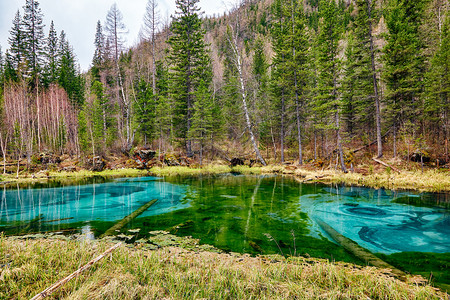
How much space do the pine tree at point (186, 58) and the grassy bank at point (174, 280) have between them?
22.9 metres

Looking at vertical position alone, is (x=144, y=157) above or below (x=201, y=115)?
below

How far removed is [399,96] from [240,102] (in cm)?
1831

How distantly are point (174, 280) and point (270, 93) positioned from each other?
25986mm

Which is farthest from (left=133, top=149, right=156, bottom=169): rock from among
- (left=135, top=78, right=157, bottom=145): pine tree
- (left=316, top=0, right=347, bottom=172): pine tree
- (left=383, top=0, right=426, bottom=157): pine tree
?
(left=383, top=0, right=426, bottom=157): pine tree

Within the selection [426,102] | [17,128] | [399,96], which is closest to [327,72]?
[399,96]

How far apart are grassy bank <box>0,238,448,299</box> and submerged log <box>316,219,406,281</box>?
431mm

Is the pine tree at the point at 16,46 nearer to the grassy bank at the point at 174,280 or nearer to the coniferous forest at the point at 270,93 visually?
the coniferous forest at the point at 270,93

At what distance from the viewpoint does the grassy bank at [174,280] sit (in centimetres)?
244

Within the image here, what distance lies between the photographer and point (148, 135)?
29.6 meters

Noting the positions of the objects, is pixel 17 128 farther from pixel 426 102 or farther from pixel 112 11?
pixel 426 102

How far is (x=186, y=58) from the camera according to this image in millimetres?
26062

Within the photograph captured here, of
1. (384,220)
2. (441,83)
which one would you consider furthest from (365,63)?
(384,220)

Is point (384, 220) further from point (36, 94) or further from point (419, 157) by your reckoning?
point (36, 94)

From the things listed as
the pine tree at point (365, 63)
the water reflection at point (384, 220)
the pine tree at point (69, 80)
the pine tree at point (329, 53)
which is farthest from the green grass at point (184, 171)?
the pine tree at point (69, 80)
